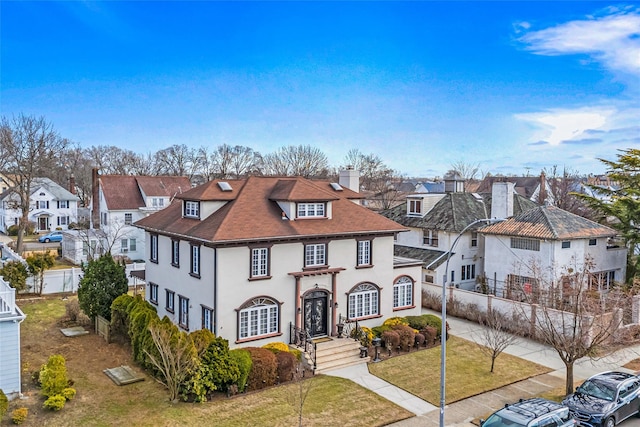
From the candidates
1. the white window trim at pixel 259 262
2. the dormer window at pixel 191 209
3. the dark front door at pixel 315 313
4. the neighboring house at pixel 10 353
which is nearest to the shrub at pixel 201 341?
the white window trim at pixel 259 262

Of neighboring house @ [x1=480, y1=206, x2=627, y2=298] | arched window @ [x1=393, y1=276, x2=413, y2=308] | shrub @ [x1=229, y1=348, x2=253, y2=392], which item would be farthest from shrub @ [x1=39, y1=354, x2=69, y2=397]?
neighboring house @ [x1=480, y1=206, x2=627, y2=298]

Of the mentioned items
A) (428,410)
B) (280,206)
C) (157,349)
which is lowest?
(428,410)

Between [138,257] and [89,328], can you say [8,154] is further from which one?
[89,328]

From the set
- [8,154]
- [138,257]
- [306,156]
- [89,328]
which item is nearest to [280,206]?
[89,328]

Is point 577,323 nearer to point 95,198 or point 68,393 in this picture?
point 68,393

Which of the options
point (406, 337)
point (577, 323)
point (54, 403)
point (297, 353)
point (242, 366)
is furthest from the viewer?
point (406, 337)

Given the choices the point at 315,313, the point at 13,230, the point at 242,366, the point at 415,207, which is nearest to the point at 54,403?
the point at 242,366
